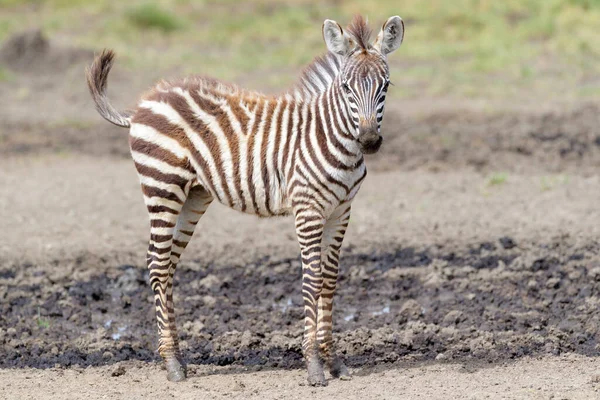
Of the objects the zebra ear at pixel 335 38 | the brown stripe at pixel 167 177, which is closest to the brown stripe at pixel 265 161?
the brown stripe at pixel 167 177

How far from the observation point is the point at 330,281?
23.4 feet

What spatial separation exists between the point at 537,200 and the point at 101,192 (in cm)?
562

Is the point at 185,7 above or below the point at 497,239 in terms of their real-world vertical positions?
above

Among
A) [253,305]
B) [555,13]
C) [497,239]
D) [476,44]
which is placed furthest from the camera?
[555,13]

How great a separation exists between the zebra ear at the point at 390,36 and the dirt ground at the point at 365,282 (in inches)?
95.9

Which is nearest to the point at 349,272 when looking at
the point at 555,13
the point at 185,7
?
the point at 555,13

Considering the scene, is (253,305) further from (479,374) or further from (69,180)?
(69,180)

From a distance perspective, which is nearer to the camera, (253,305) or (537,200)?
(253,305)

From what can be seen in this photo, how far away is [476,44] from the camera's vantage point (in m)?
21.9

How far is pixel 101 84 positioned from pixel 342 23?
1782 centimetres

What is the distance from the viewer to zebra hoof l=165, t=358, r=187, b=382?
7.07 meters

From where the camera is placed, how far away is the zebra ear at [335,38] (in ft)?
21.6

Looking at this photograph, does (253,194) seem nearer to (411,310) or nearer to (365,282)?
(411,310)

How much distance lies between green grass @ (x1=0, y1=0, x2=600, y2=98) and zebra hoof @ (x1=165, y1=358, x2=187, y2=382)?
12021 mm
